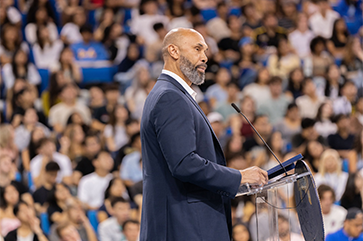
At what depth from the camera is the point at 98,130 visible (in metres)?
5.93

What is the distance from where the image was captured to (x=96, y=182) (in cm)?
526

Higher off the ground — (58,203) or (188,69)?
(188,69)

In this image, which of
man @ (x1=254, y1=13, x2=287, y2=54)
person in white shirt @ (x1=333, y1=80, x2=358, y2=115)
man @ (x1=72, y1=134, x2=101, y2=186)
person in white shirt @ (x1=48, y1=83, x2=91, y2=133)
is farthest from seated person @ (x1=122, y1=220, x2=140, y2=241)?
man @ (x1=254, y1=13, x2=287, y2=54)

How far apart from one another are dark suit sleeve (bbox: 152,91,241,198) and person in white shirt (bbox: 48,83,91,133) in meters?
4.29

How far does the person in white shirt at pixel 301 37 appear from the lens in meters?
7.92

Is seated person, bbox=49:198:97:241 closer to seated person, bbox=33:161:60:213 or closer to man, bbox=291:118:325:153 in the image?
seated person, bbox=33:161:60:213

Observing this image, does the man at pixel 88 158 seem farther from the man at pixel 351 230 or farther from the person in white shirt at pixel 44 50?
the man at pixel 351 230

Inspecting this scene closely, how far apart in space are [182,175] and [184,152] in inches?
3.2

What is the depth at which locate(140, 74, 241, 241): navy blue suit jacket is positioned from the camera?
6.19ft

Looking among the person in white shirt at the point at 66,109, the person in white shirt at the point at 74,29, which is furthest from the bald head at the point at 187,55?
the person in white shirt at the point at 74,29

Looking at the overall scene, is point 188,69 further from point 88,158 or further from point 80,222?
point 88,158

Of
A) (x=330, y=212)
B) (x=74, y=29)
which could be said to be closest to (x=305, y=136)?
(x=330, y=212)

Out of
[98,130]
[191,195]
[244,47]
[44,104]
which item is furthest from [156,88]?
[244,47]

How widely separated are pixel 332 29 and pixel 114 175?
4.72 m
